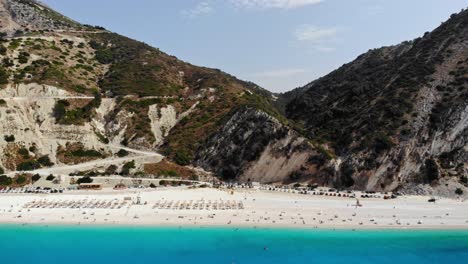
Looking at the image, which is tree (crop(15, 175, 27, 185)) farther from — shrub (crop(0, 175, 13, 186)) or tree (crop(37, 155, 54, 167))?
tree (crop(37, 155, 54, 167))

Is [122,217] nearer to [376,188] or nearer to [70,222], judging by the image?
[70,222]

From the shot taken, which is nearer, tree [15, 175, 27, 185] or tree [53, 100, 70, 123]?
tree [15, 175, 27, 185]

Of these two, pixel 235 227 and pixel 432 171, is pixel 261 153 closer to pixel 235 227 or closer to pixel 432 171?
pixel 432 171

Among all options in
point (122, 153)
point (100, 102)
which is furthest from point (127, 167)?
point (100, 102)

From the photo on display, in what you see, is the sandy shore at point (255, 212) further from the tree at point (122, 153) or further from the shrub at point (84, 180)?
the tree at point (122, 153)

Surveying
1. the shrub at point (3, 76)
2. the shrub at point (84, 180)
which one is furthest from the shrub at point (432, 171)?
the shrub at point (3, 76)

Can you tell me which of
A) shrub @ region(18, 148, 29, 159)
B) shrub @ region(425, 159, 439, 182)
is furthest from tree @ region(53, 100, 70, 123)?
shrub @ region(425, 159, 439, 182)
